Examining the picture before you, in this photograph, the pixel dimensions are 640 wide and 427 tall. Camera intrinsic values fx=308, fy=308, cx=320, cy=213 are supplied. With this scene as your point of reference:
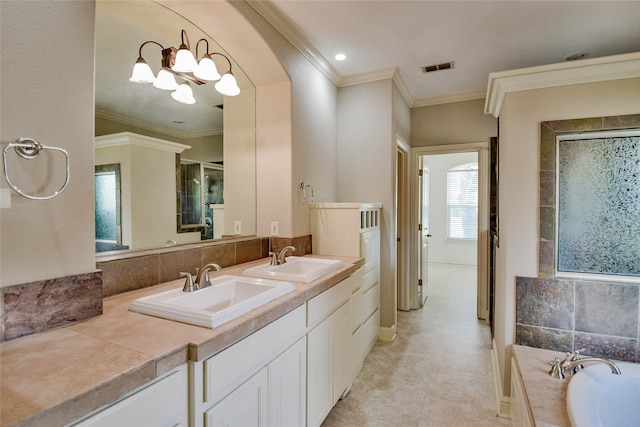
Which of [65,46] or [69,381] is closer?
[69,381]

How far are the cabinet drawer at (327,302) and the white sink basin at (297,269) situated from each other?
112 mm

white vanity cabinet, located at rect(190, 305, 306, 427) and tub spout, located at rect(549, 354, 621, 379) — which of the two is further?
tub spout, located at rect(549, 354, 621, 379)

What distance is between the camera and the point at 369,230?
283 cm

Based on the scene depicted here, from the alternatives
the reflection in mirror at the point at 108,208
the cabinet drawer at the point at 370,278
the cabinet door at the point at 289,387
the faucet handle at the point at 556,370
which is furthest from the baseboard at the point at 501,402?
the reflection in mirror at the point at 108,208

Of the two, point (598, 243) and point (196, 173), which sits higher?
point (196, 173)

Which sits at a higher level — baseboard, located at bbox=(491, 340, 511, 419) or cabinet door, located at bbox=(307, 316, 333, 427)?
cabinet door, located at bbox=(307, 316, 333, 427)

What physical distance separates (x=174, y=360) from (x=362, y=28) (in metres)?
2.51

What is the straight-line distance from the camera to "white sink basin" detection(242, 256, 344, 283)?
5.81 ft

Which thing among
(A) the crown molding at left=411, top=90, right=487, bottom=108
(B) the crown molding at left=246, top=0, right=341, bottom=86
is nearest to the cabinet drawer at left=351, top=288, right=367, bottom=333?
(B) the crown molding at left=246, top=0, right=341, bottom=86

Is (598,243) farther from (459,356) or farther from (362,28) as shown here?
(362,28)

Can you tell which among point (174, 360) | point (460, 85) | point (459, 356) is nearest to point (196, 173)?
point (174, 360)

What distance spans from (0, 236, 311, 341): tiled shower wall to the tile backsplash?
6.36 ft

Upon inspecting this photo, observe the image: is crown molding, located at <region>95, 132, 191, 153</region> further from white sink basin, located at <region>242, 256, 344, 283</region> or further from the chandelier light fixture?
white sink basin, located at <region>242, 256, 344, 283</region>

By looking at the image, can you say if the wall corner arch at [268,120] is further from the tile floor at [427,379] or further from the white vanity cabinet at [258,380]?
the tile floor at [427,379]
